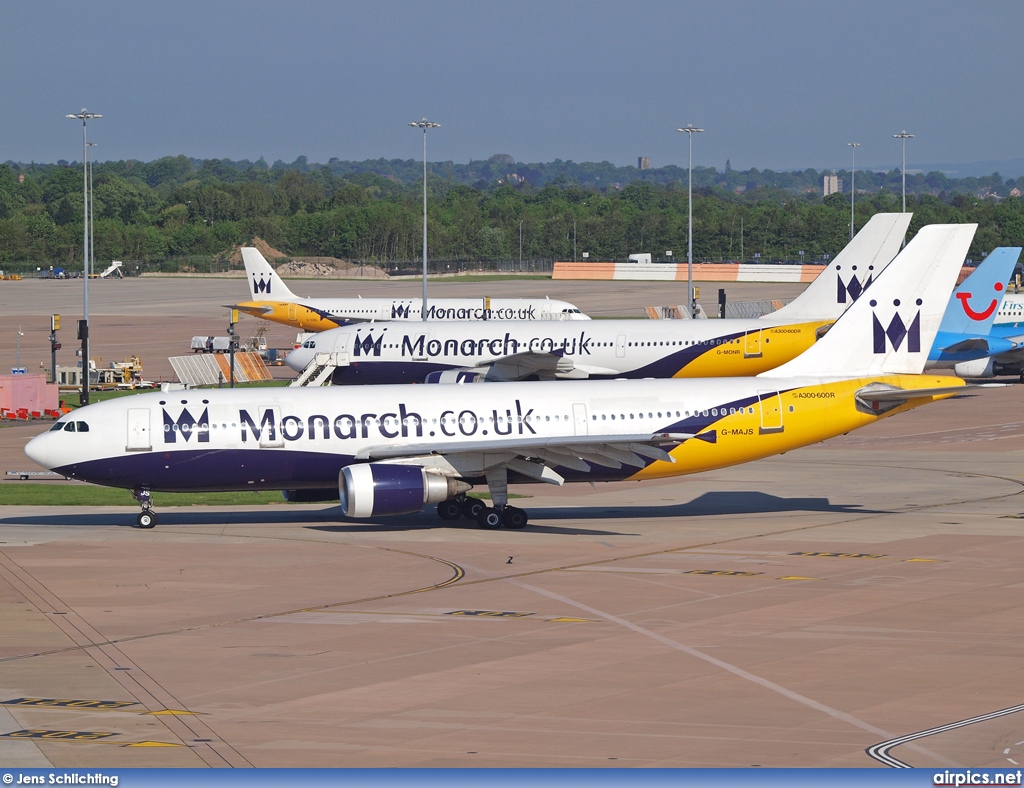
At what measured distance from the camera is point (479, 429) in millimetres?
39125

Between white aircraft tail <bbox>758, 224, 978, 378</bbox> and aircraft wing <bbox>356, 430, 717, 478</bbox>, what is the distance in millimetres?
5639

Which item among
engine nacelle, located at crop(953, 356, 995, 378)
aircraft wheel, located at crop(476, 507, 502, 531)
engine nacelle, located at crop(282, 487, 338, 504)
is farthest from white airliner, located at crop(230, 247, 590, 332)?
aircraft wheel, located at crop(476, 507, 502, 531)

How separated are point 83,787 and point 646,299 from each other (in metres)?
153

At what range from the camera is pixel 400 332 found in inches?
2820

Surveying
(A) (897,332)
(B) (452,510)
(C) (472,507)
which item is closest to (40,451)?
(B) (452,510)

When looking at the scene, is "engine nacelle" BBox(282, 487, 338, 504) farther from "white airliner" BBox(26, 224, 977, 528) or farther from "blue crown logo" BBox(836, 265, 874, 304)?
"blue crown logo" BBox(836, 265, 874, 304)

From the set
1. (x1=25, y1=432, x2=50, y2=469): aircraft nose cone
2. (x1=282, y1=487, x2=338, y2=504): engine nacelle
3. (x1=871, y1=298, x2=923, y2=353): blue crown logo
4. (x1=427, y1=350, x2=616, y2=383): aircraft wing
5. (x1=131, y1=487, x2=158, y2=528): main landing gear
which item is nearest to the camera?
(x1=25, y1=432, x2=50, y2=469): aircraft nose cone

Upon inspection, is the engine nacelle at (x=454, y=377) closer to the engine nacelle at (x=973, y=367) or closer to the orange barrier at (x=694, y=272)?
the engine nacelle at (x=973, y=367)

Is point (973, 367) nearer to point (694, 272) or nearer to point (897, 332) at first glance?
point (897, 332)

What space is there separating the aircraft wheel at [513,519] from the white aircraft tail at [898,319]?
343 inches

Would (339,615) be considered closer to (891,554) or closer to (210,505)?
(891,554)

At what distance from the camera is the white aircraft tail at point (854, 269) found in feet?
230

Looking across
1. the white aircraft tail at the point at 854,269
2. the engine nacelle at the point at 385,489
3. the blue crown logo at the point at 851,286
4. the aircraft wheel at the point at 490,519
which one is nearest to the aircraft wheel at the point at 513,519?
the aircraft wheel at the point at 490,519

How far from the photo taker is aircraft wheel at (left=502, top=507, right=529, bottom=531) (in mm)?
39188
